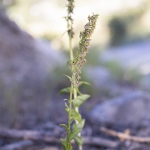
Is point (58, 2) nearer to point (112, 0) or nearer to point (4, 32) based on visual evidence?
point (112, 0)

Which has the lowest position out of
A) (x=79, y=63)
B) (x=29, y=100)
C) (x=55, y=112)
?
(x=79, y=63)

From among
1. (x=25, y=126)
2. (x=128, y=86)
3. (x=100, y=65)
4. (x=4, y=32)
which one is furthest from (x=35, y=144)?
(x=100, y=65)

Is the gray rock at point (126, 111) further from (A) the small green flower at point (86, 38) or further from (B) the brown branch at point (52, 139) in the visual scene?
(A) the small green flower at point (86, 38)

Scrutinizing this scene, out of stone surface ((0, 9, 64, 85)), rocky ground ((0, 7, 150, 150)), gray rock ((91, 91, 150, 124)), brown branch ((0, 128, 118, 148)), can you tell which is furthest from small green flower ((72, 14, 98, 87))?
stone surface ((0, 9, 64, 85))

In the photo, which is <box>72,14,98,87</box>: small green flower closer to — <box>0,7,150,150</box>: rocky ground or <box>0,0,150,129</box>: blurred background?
<box>0,0,150,129</box>: blurred background

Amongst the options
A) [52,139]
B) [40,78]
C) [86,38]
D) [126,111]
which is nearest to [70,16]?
[86,38]

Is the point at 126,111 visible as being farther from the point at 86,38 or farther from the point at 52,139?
the point at 86,38

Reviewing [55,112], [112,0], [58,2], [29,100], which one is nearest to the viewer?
[55,112]

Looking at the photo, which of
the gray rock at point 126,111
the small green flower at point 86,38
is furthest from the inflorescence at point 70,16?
the gray rock at point 126,111
